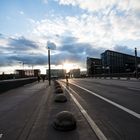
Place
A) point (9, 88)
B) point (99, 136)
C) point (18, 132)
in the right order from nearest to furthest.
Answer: point (99, 136) < point (18, 132) < point (9, 88)

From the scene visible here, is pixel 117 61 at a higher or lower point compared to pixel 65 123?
higher

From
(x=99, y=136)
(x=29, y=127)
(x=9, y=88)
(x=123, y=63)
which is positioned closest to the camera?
(x=99, y=136)

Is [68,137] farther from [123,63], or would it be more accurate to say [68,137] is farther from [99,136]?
[123,63]

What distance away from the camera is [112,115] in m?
12.6

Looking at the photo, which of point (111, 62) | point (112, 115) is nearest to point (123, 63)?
point (111, 62)

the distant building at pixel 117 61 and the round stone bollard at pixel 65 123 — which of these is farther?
the distant building at pixel 117 61

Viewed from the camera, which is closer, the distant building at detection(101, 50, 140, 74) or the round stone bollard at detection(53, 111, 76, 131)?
the round stone bollard at detection(53, 111, 76, 131)

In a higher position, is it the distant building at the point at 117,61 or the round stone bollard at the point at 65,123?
the distant building at the point at 117,61

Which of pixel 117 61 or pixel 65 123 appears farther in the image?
pixel 117 61

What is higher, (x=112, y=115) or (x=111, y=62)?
(x=111, y=62)

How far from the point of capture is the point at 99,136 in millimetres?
8609

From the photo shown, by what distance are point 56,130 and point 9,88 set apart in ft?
89.9

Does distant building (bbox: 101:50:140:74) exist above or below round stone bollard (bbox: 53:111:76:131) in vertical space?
above

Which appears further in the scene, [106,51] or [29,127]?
[106,51]
